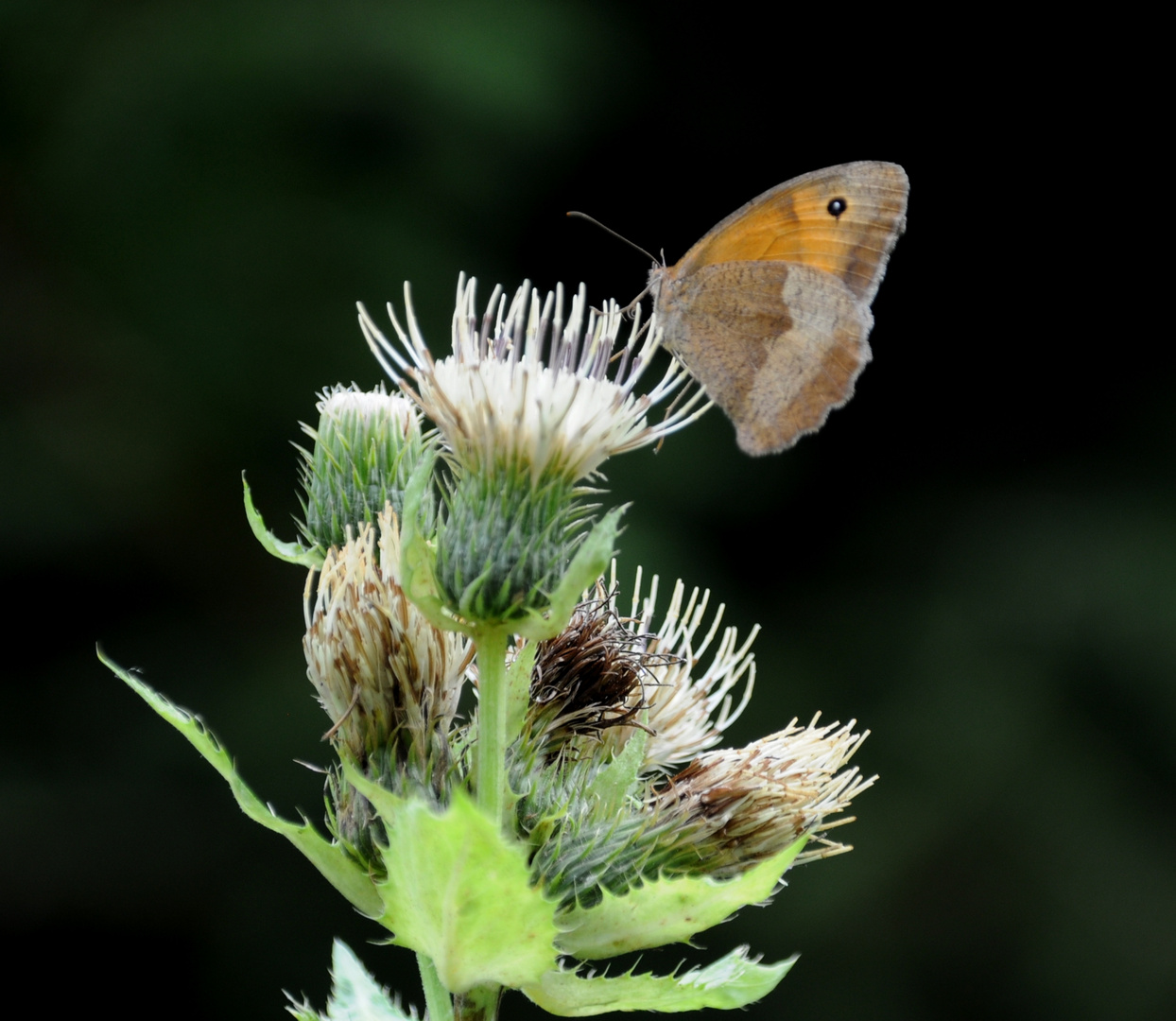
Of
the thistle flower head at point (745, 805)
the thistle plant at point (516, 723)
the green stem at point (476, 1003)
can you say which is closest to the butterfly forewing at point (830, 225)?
the thistle plant at point (516, 723)

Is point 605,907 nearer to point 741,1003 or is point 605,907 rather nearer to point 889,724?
point 741,1003

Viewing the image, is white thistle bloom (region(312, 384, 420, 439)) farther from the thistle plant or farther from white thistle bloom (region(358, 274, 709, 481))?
white thistle bloom (region(358, 274, 709, 481))

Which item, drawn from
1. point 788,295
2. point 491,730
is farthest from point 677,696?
point 788,295

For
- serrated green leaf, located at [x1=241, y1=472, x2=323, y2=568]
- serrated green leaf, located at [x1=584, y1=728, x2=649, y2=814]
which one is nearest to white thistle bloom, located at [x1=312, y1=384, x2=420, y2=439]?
serrated green leaf, located at [x1=241, y1=472, x2=323, y2=568]

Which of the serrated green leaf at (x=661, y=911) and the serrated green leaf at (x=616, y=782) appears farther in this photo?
the serrated green leaf at (x=616, y=782)

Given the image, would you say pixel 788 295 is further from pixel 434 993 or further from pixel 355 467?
pixel 434 993

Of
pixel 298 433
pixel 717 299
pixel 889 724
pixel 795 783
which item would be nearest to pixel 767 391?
pixel 717 299

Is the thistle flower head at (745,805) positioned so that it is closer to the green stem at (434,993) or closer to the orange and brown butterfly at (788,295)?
the green stem at (434,993)
